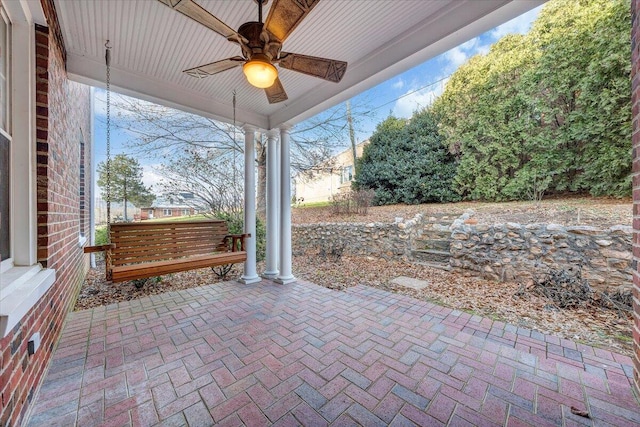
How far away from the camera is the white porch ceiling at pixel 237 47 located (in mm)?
2006

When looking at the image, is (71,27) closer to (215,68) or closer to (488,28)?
(215,68)

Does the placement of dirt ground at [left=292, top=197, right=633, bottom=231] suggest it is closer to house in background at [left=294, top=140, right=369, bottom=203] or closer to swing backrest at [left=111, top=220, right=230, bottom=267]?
house in background at [left=294, top=140, right=369, bottom=203]

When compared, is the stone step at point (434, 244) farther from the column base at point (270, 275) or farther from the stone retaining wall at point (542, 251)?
the column base at point (270, 275)

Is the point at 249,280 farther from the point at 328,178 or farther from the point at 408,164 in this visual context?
the point at 408,164

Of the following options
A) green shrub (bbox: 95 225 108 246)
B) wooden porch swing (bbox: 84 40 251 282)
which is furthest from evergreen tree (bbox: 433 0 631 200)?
green shrub (bbox: 95 225 108 246)

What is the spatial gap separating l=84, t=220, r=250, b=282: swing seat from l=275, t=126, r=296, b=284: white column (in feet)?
2.23

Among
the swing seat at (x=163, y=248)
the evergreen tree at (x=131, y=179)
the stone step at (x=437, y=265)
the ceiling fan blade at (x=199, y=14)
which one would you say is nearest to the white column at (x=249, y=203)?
the swing seat at (x=163, y=248)

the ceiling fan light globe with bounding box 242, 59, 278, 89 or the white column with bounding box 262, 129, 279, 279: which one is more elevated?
the ceiling fan light globe with bounding box 242, 59, 278, 89

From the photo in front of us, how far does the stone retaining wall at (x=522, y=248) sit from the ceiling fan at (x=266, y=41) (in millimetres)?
3698

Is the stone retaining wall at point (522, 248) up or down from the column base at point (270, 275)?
up

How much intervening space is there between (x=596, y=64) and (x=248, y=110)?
6.59 metres

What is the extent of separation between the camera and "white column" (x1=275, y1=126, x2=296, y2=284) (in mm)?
4043

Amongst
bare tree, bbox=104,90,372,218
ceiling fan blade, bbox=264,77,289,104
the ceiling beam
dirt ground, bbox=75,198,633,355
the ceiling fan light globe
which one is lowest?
dirt ground, bbox=75,198,633,355

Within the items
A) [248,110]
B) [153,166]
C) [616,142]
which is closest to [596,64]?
[616,142]
